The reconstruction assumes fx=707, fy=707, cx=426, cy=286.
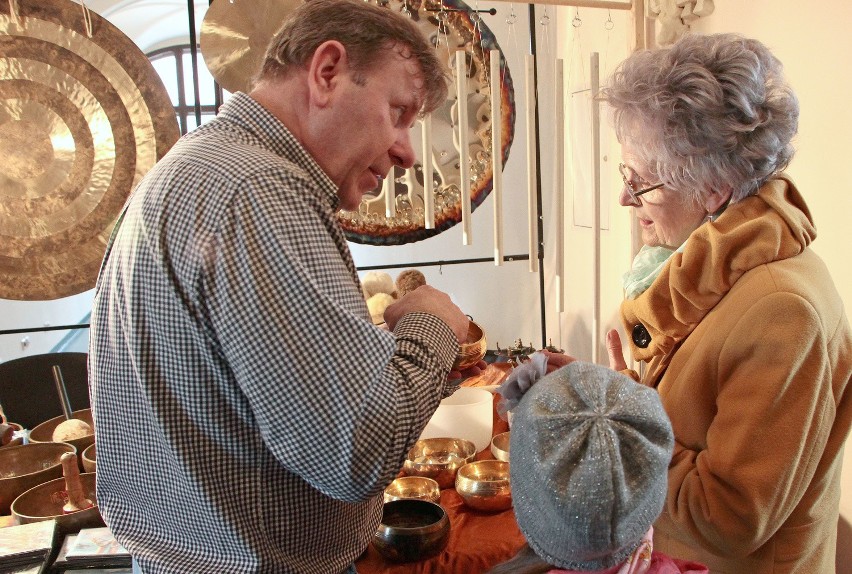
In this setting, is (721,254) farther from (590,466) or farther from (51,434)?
(51,434)

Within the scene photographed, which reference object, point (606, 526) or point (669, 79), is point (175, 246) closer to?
point (606, 526)

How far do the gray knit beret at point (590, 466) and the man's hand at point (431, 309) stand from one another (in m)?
0.14

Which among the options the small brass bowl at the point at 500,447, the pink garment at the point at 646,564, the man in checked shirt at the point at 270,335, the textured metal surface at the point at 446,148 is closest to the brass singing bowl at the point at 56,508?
the man in checked shirt at the point at 270,335

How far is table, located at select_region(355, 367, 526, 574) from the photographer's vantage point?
1330mm

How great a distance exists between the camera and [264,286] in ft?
2.50

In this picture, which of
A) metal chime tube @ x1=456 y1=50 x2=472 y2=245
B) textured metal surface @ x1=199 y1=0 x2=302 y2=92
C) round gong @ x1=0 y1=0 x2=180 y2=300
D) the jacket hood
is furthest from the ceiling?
the jacket hood

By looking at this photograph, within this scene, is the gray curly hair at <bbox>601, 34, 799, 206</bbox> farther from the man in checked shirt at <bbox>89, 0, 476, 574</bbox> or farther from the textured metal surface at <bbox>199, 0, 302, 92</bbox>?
the textured metal surface at <bbox>199, 0, 302, 92</bbox>

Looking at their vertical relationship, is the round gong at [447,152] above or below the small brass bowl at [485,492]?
above

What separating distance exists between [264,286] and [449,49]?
2637 mm

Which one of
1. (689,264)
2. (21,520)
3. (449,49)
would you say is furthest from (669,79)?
(449,49)

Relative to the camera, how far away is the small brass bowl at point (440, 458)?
168 centimetres

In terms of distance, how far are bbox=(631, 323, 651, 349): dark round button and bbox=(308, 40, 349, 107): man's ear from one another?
2.56 feet

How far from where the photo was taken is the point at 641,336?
1.40 m

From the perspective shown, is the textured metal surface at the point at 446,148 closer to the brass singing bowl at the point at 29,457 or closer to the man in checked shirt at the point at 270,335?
the brass singing bowl at the point at 29,457
